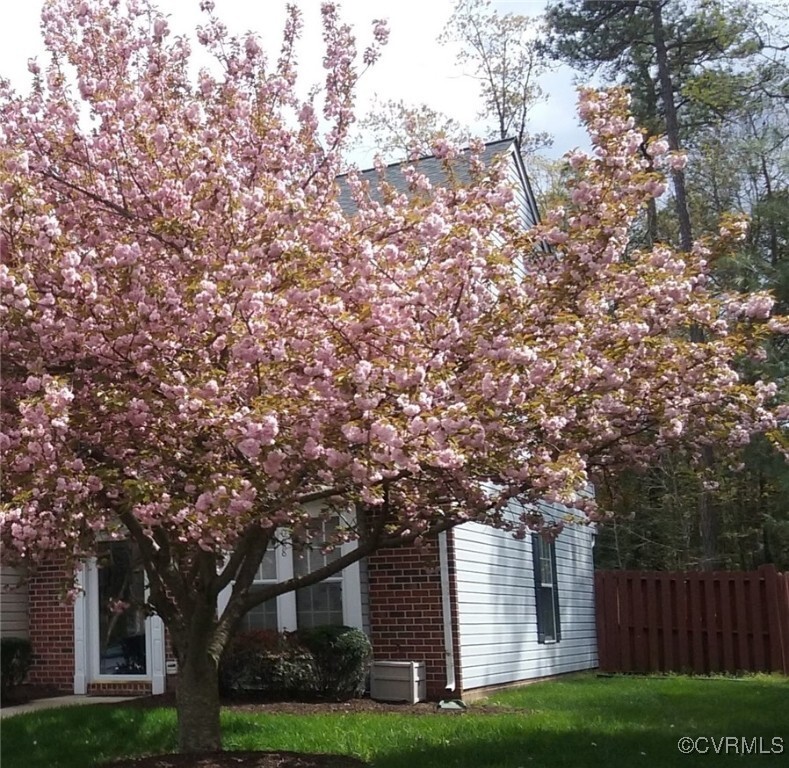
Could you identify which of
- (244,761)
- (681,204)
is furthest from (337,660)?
(681,204)

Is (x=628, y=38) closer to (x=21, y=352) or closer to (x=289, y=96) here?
(x=289, y=96)

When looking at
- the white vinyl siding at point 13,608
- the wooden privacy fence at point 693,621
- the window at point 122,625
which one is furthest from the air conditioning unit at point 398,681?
the wooden privacy fence at point 693,621

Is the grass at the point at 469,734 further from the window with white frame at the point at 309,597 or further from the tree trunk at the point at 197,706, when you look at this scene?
the window with white frame at the point at 309,597

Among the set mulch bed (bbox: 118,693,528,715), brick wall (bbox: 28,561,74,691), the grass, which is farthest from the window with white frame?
brick wall (bbox: 28,561,74,691)

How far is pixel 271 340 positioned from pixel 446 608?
587cm

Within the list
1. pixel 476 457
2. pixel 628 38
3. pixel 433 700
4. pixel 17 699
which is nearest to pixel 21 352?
pixel 476 457

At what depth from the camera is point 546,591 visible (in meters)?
14.0

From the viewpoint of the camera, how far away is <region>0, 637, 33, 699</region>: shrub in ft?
37.8

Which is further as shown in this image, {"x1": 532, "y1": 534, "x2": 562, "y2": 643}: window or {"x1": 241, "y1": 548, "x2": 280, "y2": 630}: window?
{"x1": 532, "y1": 534, "x2": 562, "y2": 643}: window

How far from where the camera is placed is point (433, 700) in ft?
33.7

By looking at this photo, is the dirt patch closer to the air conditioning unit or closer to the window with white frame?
the air conditioning unit

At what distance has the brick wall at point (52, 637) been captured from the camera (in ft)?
39.4

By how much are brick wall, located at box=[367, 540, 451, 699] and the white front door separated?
2.59 metres

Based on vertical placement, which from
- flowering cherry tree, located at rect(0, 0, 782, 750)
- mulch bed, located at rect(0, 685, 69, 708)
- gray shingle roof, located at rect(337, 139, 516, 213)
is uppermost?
gray shingle roof, located at rect(337, 139, 516, 213)
